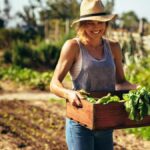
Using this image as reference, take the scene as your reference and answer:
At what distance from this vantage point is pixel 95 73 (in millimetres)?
3854

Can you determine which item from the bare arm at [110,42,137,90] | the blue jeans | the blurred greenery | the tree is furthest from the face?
the tree

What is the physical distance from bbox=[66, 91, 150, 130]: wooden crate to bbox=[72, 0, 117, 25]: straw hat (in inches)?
25.6

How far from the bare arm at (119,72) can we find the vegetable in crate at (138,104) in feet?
1.46

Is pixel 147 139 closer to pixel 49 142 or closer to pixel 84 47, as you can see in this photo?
pixel 49 142

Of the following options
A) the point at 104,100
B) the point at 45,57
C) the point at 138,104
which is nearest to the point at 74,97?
the point at 104,100

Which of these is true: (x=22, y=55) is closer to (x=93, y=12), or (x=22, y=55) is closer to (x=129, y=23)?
(x=93, y=12)

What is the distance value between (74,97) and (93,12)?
72 cm

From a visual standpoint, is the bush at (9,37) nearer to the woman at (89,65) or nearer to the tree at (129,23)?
the tree at (129,23)

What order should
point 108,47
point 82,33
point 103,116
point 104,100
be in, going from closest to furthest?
point 103,116, point 104,100, point 82,33, point 108,47

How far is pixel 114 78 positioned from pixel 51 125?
5.40 metres

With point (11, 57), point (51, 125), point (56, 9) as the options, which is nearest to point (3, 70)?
point (11, 57)

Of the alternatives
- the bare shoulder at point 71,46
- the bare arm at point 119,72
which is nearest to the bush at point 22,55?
the bare arm at point 119,72

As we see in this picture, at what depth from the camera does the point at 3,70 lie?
57.7ft

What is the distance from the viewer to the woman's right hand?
355 centimetres
